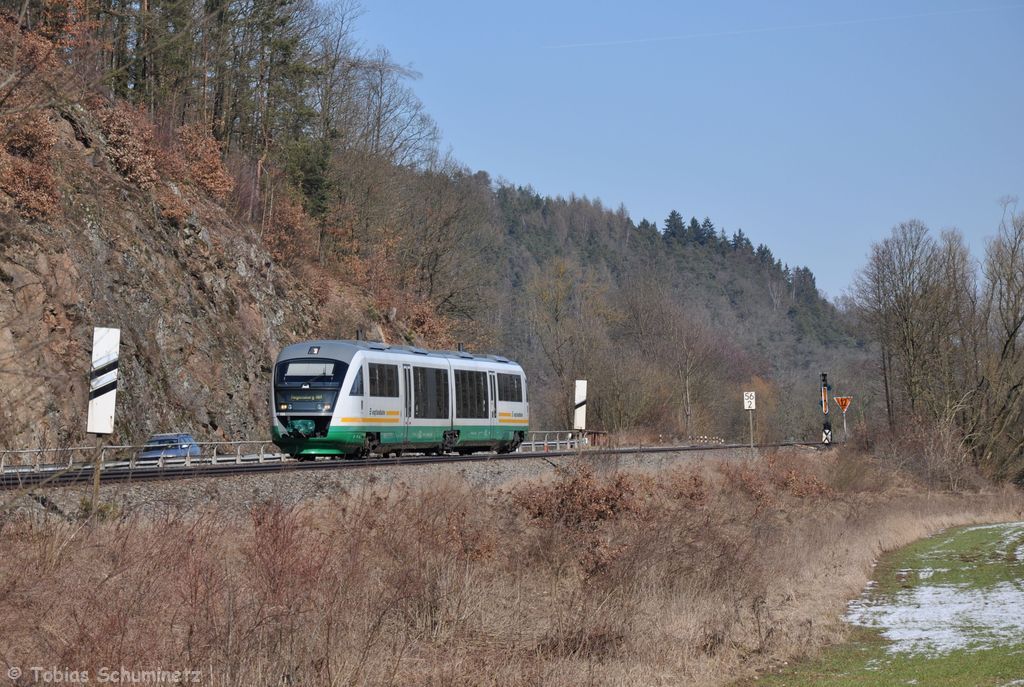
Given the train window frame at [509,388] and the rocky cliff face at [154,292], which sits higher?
the rocky cliff face at [154,292]

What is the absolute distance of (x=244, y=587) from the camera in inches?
443

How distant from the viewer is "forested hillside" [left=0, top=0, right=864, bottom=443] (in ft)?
36.9

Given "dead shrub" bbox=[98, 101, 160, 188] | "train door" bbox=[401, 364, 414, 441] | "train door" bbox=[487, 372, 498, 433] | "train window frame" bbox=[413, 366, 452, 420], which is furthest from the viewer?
"dead shrub" bbox=[98, 101, 160, 188]

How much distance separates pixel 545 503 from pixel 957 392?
40937 mm

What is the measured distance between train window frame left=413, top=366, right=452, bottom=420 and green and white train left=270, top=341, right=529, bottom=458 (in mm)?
28

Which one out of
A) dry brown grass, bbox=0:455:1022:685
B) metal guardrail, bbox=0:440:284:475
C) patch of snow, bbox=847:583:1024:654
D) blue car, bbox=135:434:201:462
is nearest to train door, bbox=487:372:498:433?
metal guardrail, bbox=0:440:284:475

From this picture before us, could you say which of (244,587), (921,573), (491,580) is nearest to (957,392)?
(921,573)

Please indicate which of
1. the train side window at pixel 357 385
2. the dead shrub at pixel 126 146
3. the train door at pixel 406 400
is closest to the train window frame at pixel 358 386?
the train side window at pixel 357 385

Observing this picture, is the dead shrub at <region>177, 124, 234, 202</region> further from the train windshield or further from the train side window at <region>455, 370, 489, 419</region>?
the train windshield

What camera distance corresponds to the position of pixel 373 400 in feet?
91.3

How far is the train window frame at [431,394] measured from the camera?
29953 mm

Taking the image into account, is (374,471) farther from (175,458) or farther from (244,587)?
(244,587)

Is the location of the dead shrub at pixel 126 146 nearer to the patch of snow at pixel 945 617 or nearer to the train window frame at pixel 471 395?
Result: the train window frame at pixel 471 395

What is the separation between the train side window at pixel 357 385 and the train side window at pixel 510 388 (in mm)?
8536
